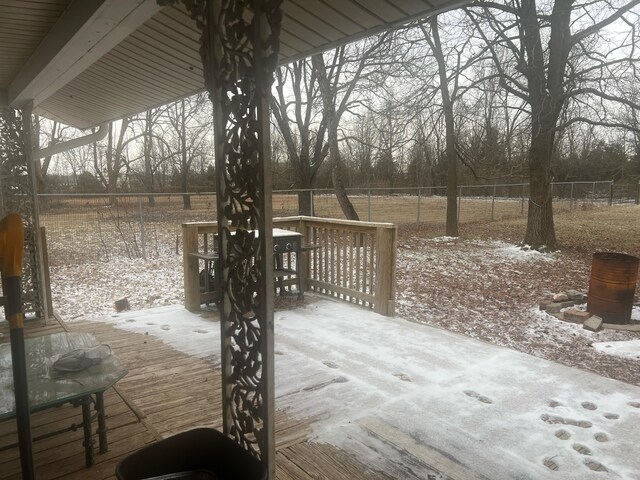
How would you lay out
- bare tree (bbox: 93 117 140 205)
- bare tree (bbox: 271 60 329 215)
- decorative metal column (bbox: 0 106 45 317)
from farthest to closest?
bare tree (bbox: 93 117 140 205), bare tree (bbox: 271 60 329 215), decorative metal column (bbox: 0 106 45 317)

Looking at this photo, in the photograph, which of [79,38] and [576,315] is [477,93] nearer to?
[576,315]

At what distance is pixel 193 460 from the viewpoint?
1.71 metres

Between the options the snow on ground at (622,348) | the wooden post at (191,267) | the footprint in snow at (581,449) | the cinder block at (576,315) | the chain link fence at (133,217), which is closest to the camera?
the footprint in snow at (581,449)

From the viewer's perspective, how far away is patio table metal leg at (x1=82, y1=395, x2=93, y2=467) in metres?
2.08

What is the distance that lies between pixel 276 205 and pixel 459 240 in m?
5.70

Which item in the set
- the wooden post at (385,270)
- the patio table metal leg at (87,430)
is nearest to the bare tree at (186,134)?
the wooden post at (385,270)

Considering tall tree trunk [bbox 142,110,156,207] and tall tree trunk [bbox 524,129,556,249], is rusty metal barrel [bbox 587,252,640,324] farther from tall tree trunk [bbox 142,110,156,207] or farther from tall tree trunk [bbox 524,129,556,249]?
tall tree trunk [bbox 142,110,156,207]

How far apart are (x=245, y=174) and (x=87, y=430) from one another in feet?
4.97

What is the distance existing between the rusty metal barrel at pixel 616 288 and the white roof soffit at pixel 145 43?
4771 mm

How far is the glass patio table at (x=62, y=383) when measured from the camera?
1.91 meters

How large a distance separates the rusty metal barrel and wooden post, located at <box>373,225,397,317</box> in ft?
8.73

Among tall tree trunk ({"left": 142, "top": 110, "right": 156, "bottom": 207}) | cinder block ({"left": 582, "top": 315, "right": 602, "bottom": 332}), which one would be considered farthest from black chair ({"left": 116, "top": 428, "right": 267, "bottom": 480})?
tall tree trunk ({"left": 142, "top": 110, "right": 156, "bottom": 207})

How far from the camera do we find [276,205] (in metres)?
14.2

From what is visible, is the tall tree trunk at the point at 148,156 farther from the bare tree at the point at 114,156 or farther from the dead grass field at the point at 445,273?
the dead grass field at the point at 445,273
